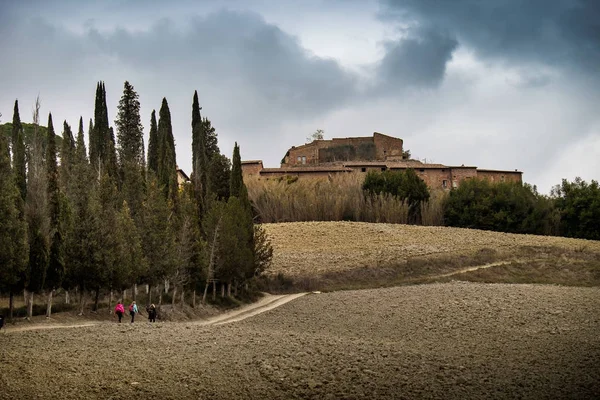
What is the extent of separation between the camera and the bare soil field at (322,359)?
61.8 feet

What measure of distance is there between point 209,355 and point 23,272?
41.8ft

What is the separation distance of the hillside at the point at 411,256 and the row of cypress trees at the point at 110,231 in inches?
252

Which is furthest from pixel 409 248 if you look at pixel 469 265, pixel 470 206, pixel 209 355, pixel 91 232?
pixel 209 355

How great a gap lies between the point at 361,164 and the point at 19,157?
57777mm

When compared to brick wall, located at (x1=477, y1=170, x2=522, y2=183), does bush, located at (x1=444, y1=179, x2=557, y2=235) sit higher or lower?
lower

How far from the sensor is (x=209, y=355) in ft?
75.6

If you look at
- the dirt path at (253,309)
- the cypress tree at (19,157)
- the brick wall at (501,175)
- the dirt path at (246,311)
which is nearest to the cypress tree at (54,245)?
the cypress tree at (19,157)

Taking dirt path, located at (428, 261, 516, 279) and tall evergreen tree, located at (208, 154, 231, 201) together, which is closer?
dirt path, located at (428, 261, 516, 279)

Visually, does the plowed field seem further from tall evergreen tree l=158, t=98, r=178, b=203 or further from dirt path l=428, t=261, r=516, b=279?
tall evergreen tree l=158, t=98, r=178, b=203

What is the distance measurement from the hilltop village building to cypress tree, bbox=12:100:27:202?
35.9 metres

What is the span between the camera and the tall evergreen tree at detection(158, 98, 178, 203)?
4908cm

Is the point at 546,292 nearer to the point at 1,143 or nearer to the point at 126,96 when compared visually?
the point at 1,143

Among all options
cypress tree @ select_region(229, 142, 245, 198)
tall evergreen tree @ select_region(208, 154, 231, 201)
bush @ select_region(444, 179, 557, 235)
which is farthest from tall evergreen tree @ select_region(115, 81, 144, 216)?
bush @ select_region(444, 179, 557, 235)

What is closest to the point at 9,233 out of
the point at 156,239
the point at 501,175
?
the point at 156,239
